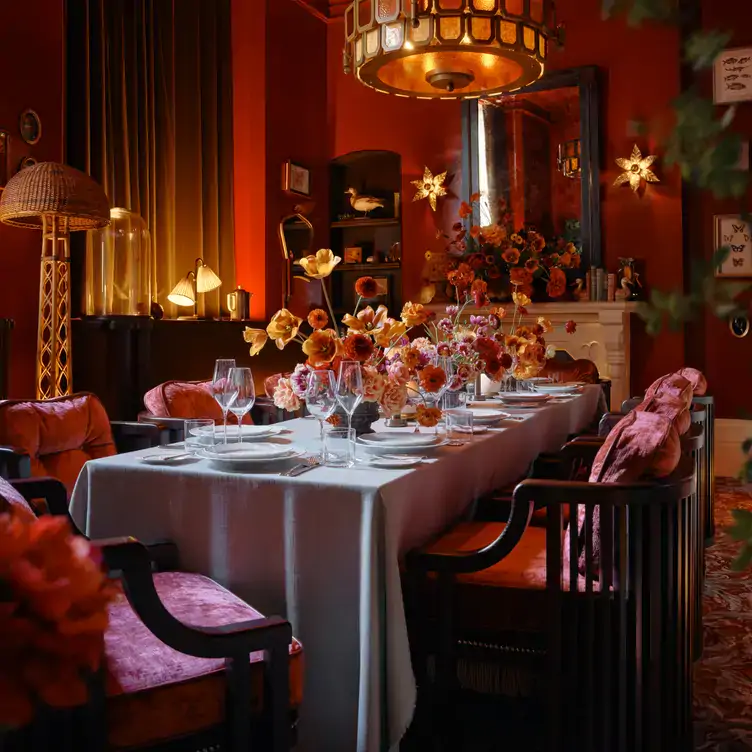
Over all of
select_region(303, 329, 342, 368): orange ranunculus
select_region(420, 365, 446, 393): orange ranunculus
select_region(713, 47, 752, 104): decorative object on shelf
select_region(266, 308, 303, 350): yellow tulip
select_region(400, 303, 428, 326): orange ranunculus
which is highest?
select_region(713, 47, 752, 104): decorative object on shelf

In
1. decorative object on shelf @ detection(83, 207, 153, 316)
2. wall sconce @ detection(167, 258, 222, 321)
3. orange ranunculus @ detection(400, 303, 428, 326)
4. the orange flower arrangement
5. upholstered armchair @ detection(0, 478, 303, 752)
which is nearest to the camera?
the orange flower arrangement

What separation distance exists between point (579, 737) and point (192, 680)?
872mm

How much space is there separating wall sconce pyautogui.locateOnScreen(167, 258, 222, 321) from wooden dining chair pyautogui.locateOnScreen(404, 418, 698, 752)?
170 inches

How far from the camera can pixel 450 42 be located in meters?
3.03

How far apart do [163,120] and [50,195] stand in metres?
2.23

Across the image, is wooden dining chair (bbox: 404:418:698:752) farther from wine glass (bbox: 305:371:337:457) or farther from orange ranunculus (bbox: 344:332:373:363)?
Answer: orange ranunculus (bbox: 344:332:373:363)

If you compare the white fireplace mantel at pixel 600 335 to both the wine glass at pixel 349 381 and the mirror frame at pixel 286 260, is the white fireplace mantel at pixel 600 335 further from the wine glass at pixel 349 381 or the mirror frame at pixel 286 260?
the wine glass at pixel 349 381

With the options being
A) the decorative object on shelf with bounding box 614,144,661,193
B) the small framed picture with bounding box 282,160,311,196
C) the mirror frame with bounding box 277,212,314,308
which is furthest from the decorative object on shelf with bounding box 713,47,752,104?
the mirror frame with bounding box 277,212,314,308

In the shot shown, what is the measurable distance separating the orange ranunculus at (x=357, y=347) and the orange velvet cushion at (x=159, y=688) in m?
0.85

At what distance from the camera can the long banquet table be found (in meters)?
1.74

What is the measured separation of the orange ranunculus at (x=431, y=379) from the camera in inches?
96.1

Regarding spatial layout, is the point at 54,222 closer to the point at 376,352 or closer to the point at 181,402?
the point at 181,402

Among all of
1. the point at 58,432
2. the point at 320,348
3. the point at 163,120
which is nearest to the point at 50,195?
the point at 58,432

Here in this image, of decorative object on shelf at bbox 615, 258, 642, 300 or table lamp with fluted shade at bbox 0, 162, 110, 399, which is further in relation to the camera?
decorative object on shelf at bbox 615, 258, 642, 300
